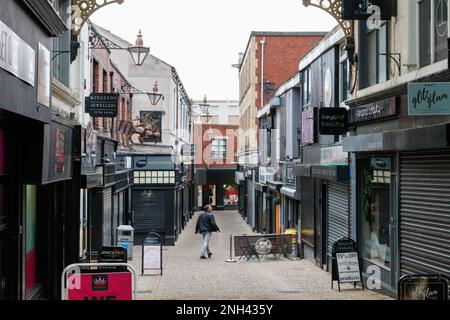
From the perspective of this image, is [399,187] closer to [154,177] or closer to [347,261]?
[347,261]

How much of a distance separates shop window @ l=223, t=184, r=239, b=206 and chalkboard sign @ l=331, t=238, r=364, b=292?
4691 cm

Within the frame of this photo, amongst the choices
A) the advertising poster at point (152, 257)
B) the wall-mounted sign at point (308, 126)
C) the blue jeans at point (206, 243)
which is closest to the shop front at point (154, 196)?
the blue jeans at point (206, 243)

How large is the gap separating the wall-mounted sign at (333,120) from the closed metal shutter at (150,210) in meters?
15.4

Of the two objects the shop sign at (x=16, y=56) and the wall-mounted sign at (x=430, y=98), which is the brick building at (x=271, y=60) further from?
the shop sign at (x=16, y=56)

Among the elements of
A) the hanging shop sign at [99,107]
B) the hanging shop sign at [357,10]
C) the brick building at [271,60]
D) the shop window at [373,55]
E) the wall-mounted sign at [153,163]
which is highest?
the brick building at [271,60]

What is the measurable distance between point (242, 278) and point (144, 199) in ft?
45.5

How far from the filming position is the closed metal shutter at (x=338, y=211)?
1655cm

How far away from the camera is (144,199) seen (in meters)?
30.0

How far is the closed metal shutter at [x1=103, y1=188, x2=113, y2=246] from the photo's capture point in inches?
789

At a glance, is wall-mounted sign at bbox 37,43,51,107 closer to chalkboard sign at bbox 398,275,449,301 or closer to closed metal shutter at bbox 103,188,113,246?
chalkboard sign at bbox 398,275,449,301

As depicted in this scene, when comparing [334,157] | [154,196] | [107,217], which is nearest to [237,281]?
[334,157]

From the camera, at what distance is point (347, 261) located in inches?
559
